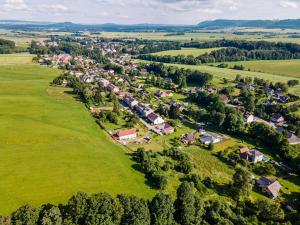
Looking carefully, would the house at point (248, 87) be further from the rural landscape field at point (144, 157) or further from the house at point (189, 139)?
the house at point (189, 139)

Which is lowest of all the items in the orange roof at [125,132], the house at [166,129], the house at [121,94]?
the house at [166,129]

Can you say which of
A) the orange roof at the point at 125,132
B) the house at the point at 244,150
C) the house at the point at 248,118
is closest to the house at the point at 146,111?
the orange roof at the point at 125,132

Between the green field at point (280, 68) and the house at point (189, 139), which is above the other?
the green field at point (280, 68)

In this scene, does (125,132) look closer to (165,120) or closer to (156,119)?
(156,119)

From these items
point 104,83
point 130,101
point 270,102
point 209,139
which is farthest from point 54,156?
point 270,102

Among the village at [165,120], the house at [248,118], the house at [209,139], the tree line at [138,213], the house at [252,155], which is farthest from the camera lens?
the house at [248,118]

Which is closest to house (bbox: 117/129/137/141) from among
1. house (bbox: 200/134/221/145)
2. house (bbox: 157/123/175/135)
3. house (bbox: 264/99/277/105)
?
house (bbox: 157/123/175/135)
